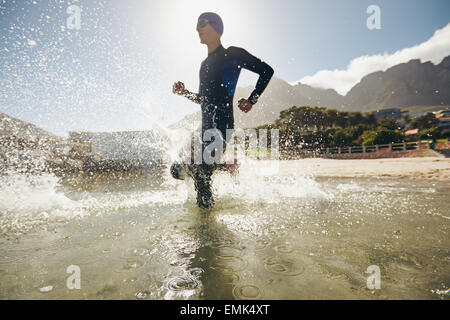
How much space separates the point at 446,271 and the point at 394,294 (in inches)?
21.3

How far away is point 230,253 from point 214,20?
10.0ft

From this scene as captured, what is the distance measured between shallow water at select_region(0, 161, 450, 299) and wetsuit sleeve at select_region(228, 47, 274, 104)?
1648 millimetres

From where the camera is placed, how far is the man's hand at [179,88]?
129 inches

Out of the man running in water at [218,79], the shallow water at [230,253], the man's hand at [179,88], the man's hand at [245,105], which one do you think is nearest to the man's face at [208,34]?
the man running in water at [218,79]

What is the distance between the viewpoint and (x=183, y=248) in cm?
170

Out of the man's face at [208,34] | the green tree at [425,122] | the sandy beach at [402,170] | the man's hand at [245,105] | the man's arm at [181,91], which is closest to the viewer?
the man's hand at [245,105]

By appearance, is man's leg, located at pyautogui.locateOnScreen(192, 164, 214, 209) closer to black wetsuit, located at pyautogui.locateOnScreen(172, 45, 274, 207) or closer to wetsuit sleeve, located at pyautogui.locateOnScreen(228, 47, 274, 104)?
black wetsuit, located at pyautogui.locateOnScreen(172, 45, 274, 207)

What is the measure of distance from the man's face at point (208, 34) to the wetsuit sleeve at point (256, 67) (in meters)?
0.34

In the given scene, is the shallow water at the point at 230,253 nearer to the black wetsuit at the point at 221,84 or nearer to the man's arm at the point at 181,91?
the black wetsuit at the point at 221,84

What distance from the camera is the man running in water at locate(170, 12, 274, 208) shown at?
9.25ft

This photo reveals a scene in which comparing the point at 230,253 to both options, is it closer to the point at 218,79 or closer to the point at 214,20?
the point at 218,79

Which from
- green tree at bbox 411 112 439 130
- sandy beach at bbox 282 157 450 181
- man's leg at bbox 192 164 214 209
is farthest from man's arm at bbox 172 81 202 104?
green tree at bbox 411 112 439 130
